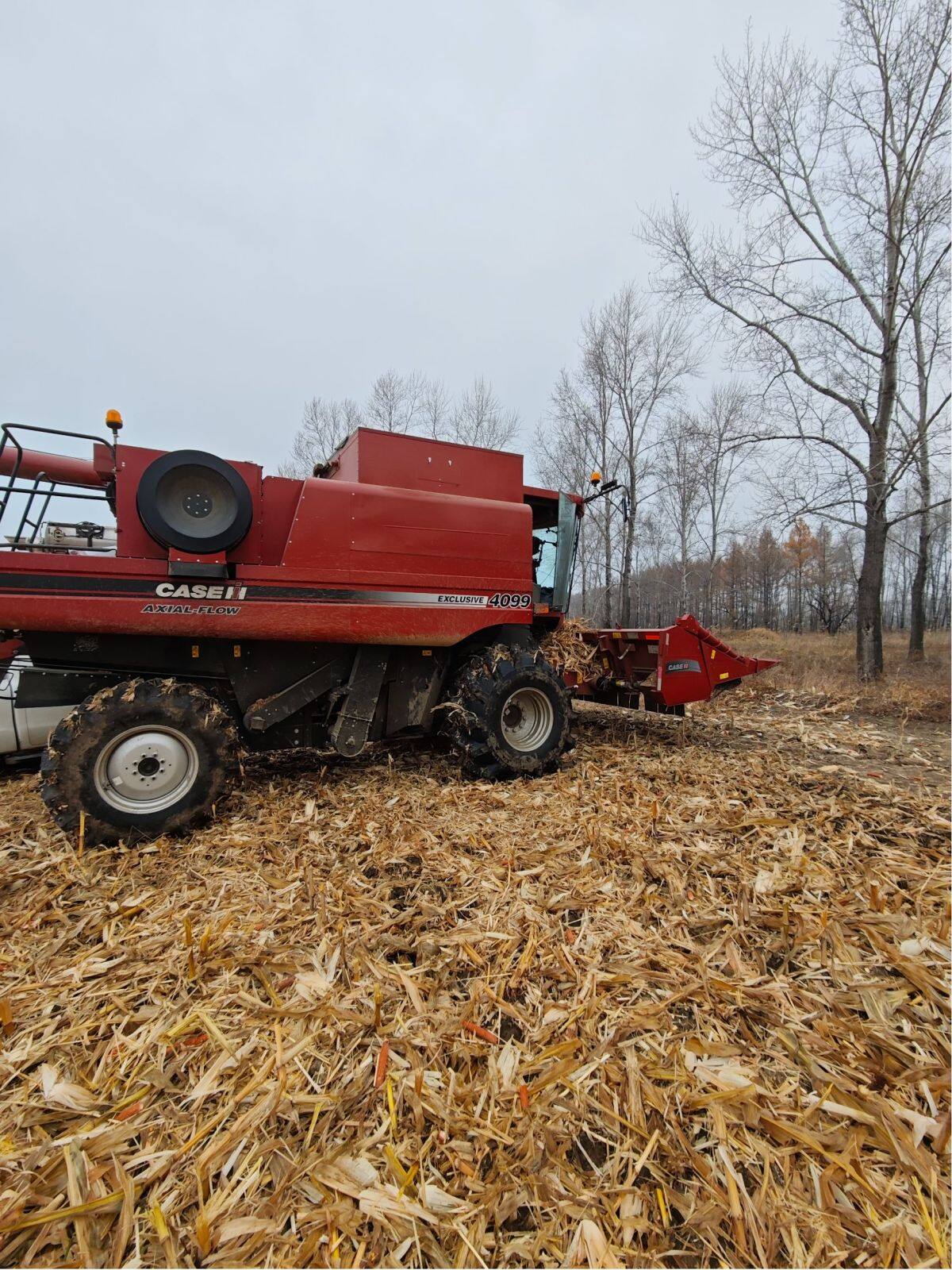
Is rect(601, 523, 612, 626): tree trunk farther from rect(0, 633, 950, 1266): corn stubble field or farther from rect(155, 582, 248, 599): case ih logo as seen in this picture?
rect(155, 582, 248, 599): case ih logo

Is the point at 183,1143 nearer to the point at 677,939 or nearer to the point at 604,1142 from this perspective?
the point at 604,1142

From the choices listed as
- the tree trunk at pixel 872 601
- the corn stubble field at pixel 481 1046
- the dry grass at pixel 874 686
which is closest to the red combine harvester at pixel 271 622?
the corn stubble field at pixel 481 1046

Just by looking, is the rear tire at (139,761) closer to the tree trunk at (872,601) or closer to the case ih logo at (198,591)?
the case ih logo at (198,591)

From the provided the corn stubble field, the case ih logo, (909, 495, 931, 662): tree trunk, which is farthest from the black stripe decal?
(909, 495, 931, 662): tree trunk

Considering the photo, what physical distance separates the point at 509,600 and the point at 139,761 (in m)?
2.94

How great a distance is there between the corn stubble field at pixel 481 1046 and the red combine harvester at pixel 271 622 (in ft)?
2.27

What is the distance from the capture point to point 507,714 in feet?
16.2

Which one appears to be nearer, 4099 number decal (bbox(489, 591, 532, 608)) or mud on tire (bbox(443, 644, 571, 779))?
mud on tire (bbox(443, 644, 571, 779))

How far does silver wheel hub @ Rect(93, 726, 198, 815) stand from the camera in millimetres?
3414

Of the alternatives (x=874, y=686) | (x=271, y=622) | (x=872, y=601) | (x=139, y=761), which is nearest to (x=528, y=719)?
(x=271, y=622)

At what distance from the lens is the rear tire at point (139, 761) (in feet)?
10.8

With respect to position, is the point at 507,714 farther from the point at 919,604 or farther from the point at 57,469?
the point at 919,604

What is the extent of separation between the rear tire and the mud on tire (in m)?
1.74

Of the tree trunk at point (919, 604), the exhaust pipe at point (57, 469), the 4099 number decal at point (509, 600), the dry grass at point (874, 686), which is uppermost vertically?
the tree trunk at point (919, 604)
